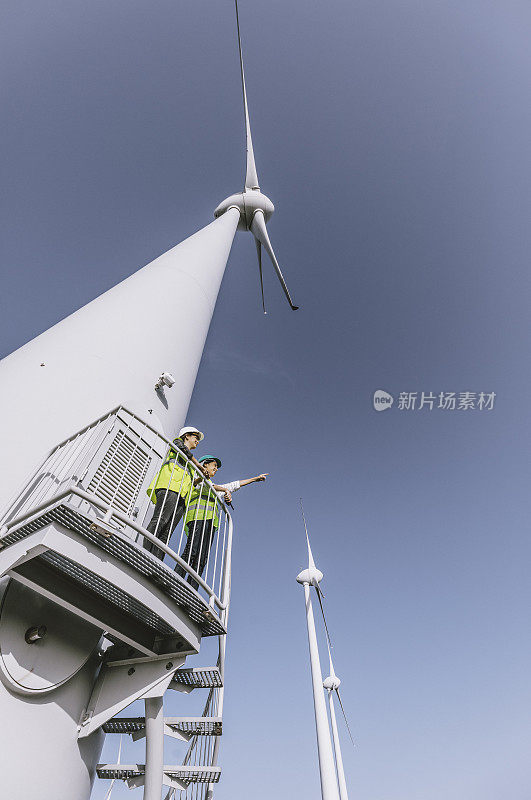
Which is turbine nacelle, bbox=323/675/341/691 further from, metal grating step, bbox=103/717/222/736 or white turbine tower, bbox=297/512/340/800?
metal grating step, bbox=103/717/222/736

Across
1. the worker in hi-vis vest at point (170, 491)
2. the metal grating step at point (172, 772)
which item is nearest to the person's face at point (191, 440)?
the worker in hi-vis vest at point (170, 491)

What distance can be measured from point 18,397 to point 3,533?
2.07 m

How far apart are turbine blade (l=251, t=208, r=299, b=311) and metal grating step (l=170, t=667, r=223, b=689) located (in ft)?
43.6

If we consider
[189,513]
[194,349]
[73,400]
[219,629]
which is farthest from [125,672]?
[194,349]

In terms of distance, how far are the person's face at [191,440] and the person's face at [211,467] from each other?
0.30 metres

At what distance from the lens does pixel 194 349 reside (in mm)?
8734

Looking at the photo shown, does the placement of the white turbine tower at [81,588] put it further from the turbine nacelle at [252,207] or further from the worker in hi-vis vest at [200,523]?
the turbine nacelle at [252,207]

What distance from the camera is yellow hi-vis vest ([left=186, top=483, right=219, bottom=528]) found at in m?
5.45

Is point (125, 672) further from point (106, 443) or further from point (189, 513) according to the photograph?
point (106, 443)

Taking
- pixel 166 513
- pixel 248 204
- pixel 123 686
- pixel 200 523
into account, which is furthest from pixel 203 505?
pixel 248 204

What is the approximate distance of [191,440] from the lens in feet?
20.4

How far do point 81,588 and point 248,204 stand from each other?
53.0 ft

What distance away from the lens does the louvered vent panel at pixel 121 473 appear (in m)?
4.53

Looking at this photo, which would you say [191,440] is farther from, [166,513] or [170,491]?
[166,513]
